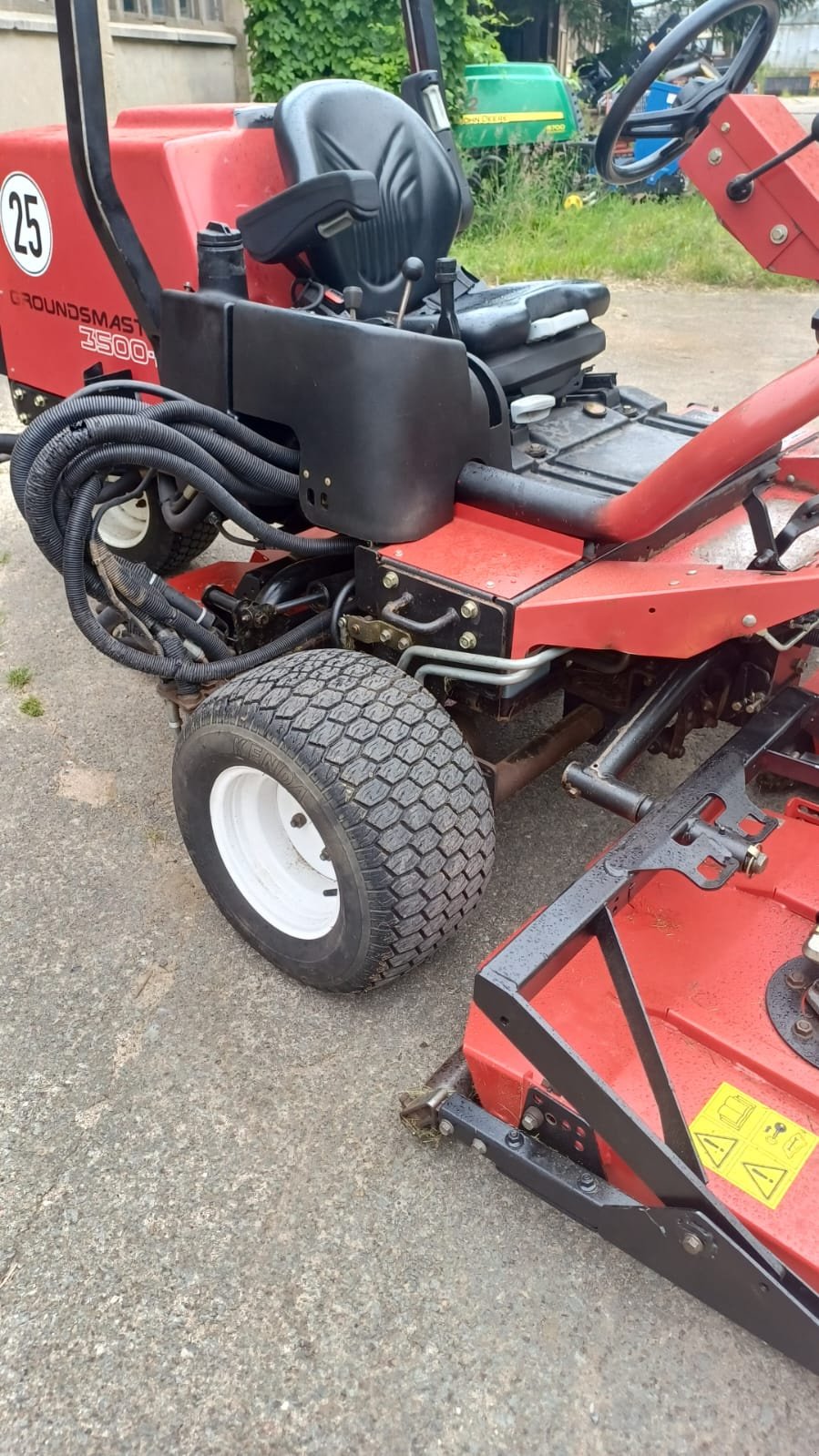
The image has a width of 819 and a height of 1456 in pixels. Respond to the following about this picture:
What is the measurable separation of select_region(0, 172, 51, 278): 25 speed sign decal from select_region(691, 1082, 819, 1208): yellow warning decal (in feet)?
8.47

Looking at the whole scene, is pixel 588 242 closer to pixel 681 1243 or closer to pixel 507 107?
pixel 507 107

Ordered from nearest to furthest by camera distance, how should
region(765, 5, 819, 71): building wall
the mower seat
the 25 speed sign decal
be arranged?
1. the mower seat
2. the 25 speed sign decal
3. region(765, 5, 819, 71): building wall

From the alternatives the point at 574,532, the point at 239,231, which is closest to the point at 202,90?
the point at 239,231

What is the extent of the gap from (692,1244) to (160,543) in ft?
A: 7.96

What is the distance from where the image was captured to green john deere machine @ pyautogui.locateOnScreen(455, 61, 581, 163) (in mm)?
9477

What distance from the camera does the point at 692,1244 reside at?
1396mm

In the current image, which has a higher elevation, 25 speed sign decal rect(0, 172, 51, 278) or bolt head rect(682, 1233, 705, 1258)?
25 speed sign decal rect(0, 172, 51, 278)

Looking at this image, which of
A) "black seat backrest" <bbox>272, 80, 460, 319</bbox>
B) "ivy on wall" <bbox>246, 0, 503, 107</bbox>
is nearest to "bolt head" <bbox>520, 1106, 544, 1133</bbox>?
"black seat backrest" <bbox>272, 80, 460, 319</bbox>

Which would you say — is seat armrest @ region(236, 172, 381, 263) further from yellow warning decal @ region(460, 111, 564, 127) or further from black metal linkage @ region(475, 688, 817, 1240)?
yellow warning decal @ region(460, 111, 564, 127)

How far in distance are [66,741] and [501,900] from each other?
1.27m

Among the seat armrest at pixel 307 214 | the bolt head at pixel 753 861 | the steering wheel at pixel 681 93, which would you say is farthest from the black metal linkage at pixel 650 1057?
the steering wheel at pixel 681 93

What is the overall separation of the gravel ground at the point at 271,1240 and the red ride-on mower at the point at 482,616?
0.11 meters

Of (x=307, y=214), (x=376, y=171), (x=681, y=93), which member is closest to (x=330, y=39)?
(x=376, y=171)

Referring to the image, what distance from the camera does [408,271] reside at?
1992 mm
